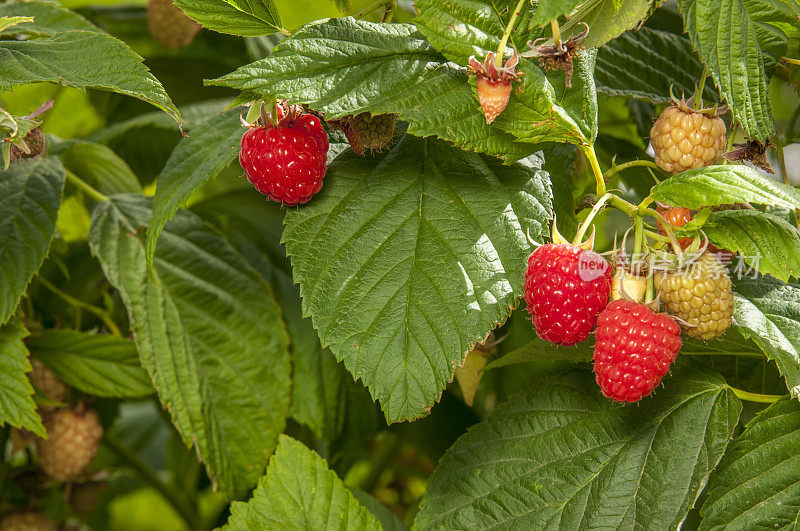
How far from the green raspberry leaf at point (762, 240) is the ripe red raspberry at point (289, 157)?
288mm

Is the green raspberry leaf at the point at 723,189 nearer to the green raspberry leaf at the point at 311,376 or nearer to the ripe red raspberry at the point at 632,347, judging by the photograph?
the ripe red raspberry at the point at 632,347

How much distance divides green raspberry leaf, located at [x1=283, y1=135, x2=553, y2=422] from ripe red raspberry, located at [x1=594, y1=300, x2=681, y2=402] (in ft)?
0.23

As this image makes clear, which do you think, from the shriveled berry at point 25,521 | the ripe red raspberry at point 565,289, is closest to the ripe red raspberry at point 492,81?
the ripe red raspberry at point 565,289

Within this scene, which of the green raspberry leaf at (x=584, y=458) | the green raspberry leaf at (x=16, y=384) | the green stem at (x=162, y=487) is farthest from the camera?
the green stem at (x=162, y=487)

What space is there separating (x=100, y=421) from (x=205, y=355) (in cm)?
27

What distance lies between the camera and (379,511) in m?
0.75

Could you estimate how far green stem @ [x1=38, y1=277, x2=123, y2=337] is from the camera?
83cm

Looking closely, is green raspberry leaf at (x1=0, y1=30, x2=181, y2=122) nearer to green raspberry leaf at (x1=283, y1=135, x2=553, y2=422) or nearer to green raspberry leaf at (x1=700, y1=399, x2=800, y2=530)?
green raspberry leaf at (x1=283, y1=135, x2=553, y2=422)

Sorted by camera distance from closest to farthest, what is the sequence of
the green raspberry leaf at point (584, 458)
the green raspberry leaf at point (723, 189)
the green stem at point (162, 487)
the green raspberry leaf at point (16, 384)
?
the green raspberry leaf at point (723, 189)
the green raspberry leaf at point (584, 458)
the green raspberry leaf at point (16, 384)
the green stem at point (162, 487)

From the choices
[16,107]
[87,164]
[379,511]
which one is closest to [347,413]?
[379,511]

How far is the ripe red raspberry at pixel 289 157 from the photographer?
1.76 feet

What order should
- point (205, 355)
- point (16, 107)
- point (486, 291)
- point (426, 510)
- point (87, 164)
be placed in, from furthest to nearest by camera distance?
1. point (16, 107)
2. point (87, 164)
3. point (205, 355)
4. point (426, 510)
5. point (486, 291)

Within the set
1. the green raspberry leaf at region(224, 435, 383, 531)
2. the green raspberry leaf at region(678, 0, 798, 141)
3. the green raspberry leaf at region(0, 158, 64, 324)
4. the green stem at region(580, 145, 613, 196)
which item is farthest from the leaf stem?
the green raspberry leaf at region(0, 158, 64, 324)

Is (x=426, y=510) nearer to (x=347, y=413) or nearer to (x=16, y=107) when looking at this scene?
(x=347, y=413)
